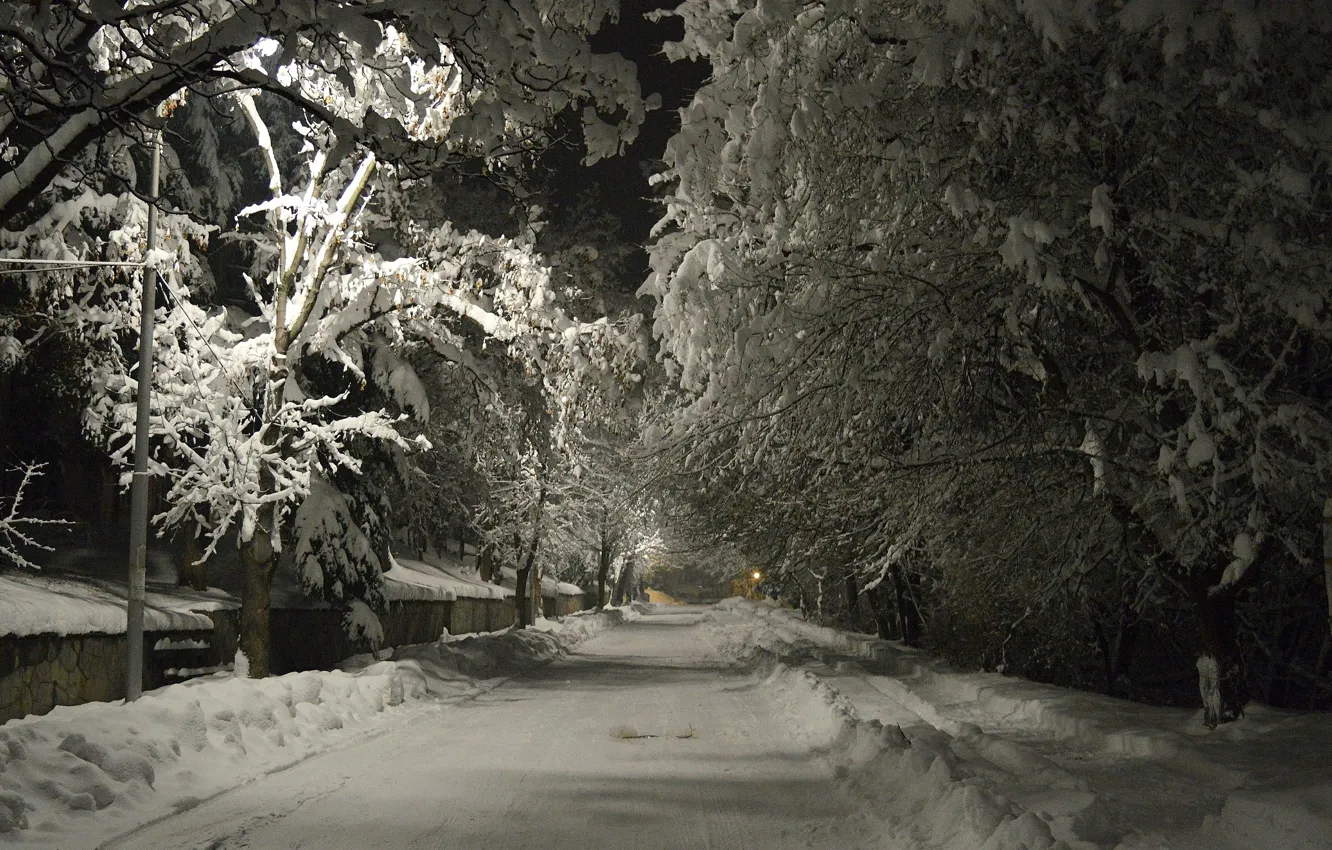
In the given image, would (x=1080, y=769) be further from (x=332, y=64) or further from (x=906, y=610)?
(x=906, y=610)

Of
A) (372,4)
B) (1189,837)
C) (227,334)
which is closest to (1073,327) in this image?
(1189,837)

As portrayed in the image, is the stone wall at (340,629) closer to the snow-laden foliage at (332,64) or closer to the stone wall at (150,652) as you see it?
the stone wall at (150,652)

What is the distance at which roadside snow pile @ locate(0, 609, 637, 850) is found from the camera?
24.4 ft

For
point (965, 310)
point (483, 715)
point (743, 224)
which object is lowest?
point (483, 715)

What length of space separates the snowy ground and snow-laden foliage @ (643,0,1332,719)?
188 centimetres

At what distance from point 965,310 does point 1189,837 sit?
13.0ft

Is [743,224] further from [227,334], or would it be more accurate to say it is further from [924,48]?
[227,334]

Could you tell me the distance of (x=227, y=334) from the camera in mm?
16281

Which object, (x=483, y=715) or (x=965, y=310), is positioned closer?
(x=965, y=310)

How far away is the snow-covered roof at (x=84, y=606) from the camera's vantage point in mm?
12922

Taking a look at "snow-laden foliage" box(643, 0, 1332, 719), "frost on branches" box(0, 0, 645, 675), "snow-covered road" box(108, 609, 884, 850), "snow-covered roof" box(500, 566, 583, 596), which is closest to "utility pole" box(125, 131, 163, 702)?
"frost on branches" box(0, 0, 645, 675)

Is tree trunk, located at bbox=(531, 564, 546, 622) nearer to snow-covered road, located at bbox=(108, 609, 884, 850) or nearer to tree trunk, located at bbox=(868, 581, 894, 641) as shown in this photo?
tree trunk, located at bbox=(868, 581, 894, 641)

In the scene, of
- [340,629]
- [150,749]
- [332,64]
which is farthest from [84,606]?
[332,64]

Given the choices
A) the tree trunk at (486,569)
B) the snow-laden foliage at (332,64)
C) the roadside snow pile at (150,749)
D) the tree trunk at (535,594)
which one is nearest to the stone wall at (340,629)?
the tree trunk at (535,594)
